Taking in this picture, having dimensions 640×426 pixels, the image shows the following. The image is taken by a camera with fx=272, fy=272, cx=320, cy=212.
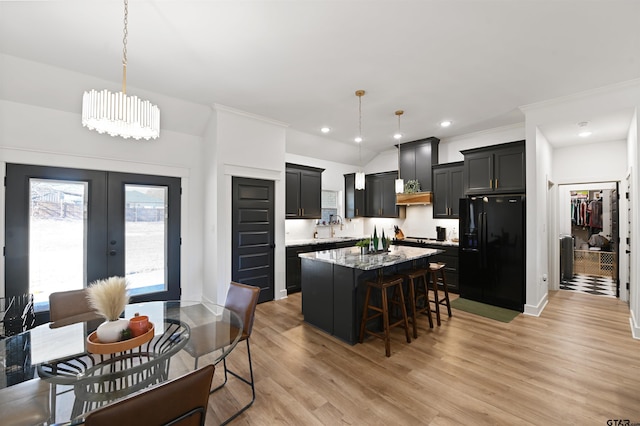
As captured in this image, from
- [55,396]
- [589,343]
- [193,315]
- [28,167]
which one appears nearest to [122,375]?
[55,396]

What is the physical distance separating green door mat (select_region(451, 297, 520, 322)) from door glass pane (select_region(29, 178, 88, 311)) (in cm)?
550

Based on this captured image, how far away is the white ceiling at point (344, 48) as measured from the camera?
2133 millimetres

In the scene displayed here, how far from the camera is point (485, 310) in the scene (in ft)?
13.6

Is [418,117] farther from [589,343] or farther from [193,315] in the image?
[193,315]

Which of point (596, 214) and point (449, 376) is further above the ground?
point (596, 214)

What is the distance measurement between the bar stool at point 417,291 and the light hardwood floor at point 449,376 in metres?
0.20

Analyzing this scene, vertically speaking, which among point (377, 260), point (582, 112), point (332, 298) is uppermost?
point (582, 112)

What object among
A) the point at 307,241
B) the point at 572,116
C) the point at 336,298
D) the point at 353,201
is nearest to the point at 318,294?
the point at 336,298

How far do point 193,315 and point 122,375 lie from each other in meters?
0.94

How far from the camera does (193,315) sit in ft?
7.67

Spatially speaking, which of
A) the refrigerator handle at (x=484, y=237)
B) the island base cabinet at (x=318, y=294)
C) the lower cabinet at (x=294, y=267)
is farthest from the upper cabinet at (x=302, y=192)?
the refrigerator handle at (x=484, y=237)

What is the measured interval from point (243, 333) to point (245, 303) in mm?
237

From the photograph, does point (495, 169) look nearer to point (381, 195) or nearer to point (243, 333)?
point (381, 195)

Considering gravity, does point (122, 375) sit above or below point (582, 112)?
below
